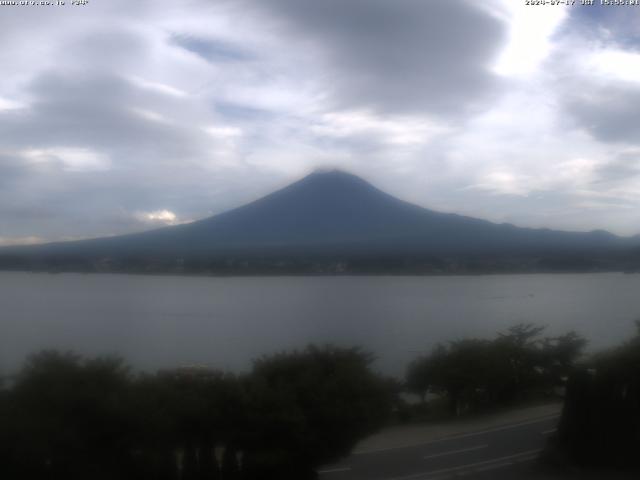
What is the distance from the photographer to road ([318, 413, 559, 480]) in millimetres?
7789

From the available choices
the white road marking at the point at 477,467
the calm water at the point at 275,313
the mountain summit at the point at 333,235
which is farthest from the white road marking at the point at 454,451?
the mountain summit at the point at 333,235

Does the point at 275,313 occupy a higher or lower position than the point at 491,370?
higher

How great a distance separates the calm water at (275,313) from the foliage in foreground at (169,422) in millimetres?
926

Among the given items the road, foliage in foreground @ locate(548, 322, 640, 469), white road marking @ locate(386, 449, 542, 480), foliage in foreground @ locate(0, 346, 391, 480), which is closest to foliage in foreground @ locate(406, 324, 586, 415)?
foliage in foreground @ locate(548, 322, 640, 469)

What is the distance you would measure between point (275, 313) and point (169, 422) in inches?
641

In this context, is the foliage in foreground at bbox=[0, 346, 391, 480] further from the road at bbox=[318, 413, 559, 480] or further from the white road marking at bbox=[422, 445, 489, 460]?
the white road marking at bbox=[422, 445, 489, 460]

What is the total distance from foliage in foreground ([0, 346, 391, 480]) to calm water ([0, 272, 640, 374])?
0.93 meters

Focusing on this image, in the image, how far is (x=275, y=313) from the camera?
2364 cm

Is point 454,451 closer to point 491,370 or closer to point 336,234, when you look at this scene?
point 491,370

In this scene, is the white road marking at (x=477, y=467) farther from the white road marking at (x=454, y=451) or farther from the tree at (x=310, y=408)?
the tree at (x=310, y=408)

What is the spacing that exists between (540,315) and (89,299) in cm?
1571

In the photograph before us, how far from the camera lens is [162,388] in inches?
303

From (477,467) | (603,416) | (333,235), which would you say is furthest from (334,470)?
(333,235)

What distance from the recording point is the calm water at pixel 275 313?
44.1ft
